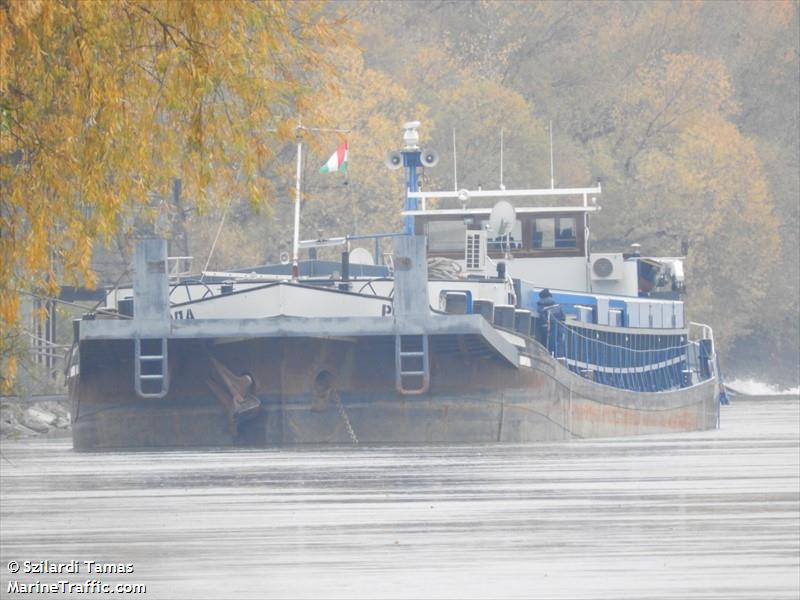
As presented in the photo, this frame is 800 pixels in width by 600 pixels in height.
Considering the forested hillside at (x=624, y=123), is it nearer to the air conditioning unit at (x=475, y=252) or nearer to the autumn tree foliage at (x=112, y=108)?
the air conditioning unit at (x=475, y=252)

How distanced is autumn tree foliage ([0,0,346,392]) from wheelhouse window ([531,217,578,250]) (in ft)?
77.8

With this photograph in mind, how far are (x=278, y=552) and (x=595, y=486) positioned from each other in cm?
650

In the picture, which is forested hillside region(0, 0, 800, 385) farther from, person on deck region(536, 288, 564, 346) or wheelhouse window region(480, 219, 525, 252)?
person on deck region(536, 288, 564, 346)

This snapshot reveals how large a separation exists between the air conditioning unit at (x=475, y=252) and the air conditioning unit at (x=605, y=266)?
493cm

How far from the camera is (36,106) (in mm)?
10719

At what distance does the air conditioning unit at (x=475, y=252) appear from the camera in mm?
31356

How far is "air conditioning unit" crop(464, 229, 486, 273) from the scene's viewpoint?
103ft

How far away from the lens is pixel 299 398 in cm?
2764

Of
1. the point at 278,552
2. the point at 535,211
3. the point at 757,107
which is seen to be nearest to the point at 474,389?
the point at 535,211

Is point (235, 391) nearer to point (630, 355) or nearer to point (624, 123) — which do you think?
point (630, 355)

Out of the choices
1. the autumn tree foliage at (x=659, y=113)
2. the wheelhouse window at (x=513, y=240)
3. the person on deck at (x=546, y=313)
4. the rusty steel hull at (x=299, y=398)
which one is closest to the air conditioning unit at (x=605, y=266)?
the wheelhouse window at (x=513, y=240)

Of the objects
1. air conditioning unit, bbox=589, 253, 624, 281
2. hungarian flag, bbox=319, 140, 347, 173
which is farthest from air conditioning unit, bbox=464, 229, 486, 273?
air conditioning unit, bbox=589, 253, 624, 281

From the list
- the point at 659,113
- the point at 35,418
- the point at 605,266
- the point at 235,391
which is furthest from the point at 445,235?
the point at 659,113

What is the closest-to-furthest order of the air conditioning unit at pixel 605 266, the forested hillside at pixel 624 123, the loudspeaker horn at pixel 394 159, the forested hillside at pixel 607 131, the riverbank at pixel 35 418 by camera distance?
the loudspeaker horn at pixel 394 159 < the air conditioning unit at pixel 605 266 < the riverbank at pixel 35 418 < the forested hillside at pixel 607 131 < the forested hillside at pixel 624 123
